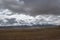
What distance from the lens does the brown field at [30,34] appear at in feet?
2.86

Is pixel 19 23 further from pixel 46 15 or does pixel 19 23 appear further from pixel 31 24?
pixel 46 15

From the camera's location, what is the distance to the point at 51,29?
876 millimetres

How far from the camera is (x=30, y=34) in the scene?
0.88 meters

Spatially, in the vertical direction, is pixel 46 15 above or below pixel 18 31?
above

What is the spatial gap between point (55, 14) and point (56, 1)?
0.11m

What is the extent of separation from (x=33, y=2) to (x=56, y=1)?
7.0 inches

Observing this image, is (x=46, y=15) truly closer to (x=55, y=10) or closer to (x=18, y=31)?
(x=55, y=10)

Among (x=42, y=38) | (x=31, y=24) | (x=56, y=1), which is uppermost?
(x=56, y=1)

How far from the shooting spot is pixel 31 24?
90cm

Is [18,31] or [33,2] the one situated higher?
[33,2]

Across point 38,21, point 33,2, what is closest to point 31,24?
point 38,21

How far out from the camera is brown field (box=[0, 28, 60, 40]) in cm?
87

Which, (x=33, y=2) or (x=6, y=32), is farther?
(x=33, y=2)

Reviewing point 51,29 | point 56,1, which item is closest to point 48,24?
point 51,29
